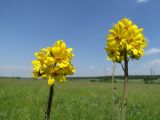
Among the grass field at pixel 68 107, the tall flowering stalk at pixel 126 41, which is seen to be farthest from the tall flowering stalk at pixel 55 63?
the grass field at pixel 68 107

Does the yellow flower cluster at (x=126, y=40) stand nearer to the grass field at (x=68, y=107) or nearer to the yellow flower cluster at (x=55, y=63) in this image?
the yellow flower cluster at (x=55, y=63)

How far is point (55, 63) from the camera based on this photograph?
2.78m

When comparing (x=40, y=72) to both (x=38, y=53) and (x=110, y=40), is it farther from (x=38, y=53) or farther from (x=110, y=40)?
(x=110, y=40)

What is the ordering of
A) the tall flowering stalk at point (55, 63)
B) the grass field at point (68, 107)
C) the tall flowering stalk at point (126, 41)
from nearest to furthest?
the tall flowering stalk at point (55, 63), the tall flowering stalk at point (126, 41), the grass field at point (68, 107)

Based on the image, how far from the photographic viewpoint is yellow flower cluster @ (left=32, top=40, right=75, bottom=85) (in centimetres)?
272

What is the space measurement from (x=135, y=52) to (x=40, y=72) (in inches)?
47.6

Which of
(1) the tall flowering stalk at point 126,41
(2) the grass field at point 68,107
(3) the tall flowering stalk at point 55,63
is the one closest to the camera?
(3) the tall flowering stalk at point 55,63

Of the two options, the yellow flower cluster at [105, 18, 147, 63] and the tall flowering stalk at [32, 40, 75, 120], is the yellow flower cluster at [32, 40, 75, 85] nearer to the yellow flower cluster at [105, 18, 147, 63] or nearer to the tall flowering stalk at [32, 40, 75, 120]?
the tall flowering stalk at [32, 40, 75, 120]

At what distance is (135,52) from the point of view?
3545 millimetres

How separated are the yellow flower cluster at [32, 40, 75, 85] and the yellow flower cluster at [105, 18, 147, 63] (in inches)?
36.4

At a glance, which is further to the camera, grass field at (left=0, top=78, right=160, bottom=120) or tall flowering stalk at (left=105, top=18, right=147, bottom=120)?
grass field at (left=0, top=78, right=160, bottom=120)

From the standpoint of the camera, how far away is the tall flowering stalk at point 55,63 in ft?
8.93

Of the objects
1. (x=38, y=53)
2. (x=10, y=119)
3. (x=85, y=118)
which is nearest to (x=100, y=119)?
(x=85, y=118)

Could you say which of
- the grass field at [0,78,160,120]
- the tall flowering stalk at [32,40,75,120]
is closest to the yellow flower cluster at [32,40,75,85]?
the tall flowering stalk at [32,40,75,120]
